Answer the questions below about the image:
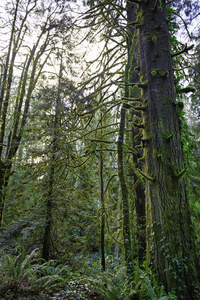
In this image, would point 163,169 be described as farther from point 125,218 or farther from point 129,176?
point 129,176

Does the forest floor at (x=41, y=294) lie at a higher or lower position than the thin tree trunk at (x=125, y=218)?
lower

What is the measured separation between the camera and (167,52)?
149 inches

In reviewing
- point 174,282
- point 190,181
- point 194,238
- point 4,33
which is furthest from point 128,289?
point 4,33

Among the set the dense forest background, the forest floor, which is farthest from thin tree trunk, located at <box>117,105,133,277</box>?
the forest floor

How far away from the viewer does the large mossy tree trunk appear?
2.74m

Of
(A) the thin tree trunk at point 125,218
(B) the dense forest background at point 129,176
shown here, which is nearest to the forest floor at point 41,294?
(B) the dense forest background at point 129,176

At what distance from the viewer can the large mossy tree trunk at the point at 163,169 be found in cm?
274

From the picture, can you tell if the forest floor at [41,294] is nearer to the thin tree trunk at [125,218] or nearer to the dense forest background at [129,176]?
the dense forest background at [129,176]

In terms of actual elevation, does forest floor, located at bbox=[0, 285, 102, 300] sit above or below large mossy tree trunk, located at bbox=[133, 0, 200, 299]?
below

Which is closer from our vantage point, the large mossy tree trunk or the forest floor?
the forest floor

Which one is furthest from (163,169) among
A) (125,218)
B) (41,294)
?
(41,294)

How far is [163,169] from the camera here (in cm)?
318

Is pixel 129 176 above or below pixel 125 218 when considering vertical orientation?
above

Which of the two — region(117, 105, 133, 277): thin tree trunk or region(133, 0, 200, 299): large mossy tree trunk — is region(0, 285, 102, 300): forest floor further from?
region(133, 0, 200, 299): large mossy tree trunk
